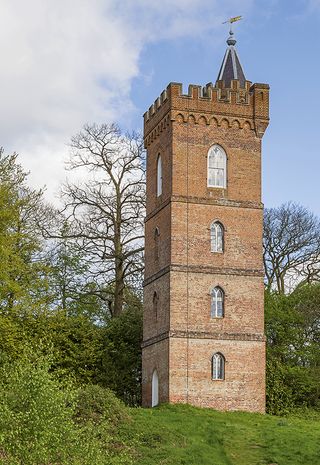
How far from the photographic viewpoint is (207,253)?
3900cm

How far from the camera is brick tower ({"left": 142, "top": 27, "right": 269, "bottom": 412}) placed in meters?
38.0

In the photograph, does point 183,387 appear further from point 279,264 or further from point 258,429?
point 279,264

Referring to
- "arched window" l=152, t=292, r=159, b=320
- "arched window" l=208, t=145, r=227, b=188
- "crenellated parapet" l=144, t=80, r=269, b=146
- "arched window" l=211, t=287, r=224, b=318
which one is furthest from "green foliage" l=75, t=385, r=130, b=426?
"crenellated parapet" l=144, t=80, r=269, b=146

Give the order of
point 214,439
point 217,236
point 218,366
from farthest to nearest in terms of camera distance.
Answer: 1. point 217,236
2. point 218,366
3. point 214,439

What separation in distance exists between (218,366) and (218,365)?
0.15 feet

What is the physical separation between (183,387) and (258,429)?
4081 mm

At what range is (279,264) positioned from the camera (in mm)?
55062

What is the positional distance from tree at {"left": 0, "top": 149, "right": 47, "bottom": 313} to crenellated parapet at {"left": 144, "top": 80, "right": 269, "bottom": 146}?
6.73 meters

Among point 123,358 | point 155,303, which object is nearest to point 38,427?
point 155,303

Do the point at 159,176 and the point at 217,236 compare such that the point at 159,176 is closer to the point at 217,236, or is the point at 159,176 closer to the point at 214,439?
the point at 217,236

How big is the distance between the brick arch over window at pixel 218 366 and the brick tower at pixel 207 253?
0.04 m

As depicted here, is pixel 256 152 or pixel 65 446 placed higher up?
pixel 256 152

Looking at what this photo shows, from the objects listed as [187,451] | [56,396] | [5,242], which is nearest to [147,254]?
[5,242]

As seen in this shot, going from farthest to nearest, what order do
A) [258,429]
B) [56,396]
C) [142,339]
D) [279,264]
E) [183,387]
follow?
[279,264]
[142,339]
[183,387]
[258,429]
[56,396]
